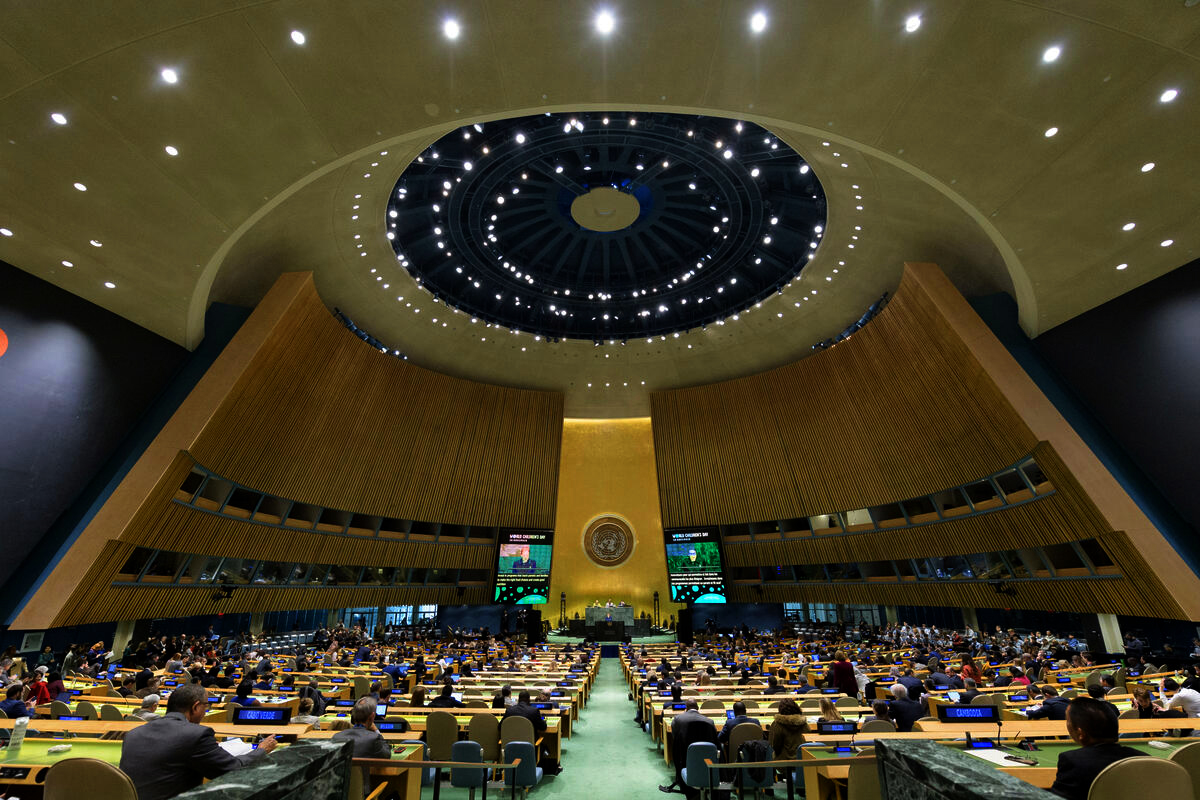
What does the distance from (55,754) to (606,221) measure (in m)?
18.7

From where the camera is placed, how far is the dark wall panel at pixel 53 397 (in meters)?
11.6

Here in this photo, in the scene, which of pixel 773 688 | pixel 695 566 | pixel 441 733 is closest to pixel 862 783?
pixel 441 733

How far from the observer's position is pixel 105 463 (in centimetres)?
1358

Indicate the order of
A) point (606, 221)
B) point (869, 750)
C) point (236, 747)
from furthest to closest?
point (606, 221) < point (869, 750) < point (236, 747)

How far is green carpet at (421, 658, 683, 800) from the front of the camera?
6273 millimetres

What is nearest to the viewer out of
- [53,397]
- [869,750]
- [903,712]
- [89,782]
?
[89,782]

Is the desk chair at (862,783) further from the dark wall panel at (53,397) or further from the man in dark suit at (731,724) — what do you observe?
the dark wall panel at (53,397)

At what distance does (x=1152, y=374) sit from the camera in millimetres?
12250

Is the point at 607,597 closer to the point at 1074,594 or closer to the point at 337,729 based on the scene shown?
the point at 1074,594

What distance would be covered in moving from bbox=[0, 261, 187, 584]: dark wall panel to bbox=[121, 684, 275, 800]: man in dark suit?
1267 cm

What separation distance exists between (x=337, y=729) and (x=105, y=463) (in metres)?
13.0

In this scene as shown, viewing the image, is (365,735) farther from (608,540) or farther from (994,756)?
(608,540)

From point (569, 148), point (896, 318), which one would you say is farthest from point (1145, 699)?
point (569, 148)

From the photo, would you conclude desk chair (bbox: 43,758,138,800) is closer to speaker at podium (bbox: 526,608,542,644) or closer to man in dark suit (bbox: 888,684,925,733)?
man in dark suit (bbox: 888,684,925,733)
